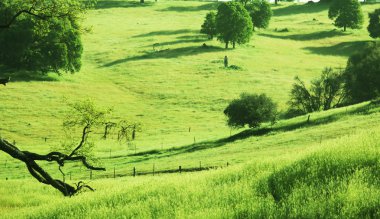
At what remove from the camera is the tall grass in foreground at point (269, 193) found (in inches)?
442

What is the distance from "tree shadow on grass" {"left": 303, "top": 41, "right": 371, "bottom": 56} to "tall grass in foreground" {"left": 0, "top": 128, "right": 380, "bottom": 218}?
119m

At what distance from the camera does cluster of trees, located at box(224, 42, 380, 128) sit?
231ft

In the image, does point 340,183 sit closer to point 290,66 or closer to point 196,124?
point 196,124

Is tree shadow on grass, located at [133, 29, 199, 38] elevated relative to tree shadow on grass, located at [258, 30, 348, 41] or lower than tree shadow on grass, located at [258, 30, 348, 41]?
elevated

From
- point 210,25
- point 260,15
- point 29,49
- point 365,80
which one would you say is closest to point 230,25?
point 210,25

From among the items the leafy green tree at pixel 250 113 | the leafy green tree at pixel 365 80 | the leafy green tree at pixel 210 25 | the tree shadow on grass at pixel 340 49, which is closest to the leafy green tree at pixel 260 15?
the tree shadow on grass at pixel 340 49

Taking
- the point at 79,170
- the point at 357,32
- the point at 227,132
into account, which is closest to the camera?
the point at 79,170

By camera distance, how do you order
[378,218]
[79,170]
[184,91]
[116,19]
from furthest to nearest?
[116,19] < [184,91] < [79,170] < [378,218]

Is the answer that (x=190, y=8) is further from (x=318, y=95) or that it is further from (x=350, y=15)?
(x=318, y=95)

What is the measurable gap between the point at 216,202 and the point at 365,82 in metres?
69.2

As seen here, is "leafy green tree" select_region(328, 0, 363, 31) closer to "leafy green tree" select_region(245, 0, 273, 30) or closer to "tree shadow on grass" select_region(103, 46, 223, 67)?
"leafy green tree" select_region(245, 0, 273, 30)

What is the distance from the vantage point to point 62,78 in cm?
10012

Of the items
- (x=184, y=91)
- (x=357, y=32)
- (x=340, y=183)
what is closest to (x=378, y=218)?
(x=340, y=183)

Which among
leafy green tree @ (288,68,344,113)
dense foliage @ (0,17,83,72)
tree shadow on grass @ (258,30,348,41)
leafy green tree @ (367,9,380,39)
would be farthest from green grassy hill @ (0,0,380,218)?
leafy green tree @ (288,68,344,113)
